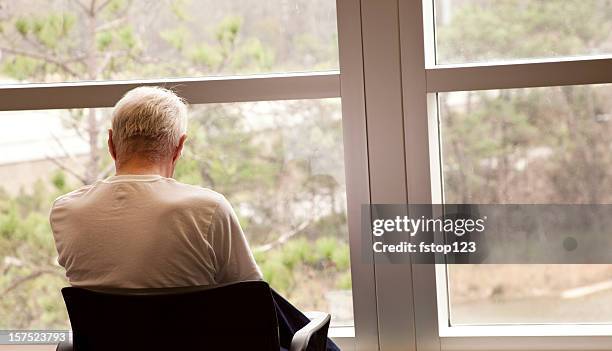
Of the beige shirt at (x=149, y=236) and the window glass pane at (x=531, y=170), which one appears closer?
the beige shirt at (x=149, y=236)

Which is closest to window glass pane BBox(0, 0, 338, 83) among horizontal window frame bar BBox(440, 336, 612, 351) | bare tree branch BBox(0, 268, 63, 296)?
bare tree branch BBox(0, 268, 63, 296)

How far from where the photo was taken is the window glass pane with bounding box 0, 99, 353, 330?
9.70ft

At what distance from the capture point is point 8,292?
318 cm

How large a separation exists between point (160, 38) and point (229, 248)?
1.22 m

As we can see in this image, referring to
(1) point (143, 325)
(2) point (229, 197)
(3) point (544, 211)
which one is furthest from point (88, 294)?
(3) point (544, 211)

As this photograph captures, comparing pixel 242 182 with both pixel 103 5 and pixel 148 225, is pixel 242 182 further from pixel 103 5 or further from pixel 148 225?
pixel 148 225

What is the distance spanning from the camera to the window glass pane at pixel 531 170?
2.78m

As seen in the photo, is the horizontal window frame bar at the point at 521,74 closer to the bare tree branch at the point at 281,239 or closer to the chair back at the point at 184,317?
the bare tree branch at the point at 281,239

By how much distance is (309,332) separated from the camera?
1.99 m

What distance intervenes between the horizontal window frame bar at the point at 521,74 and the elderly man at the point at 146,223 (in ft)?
3.35

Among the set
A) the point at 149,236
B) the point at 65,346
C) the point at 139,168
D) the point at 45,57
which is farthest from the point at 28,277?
the point at 149,236

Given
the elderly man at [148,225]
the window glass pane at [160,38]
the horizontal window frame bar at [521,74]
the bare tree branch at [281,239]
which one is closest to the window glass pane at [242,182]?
the bare tree branch at [281,239]

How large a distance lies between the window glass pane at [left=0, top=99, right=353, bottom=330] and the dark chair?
117cm

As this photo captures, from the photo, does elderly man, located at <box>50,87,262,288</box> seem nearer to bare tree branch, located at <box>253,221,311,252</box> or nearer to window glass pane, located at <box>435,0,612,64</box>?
bare tree branch, located at <box>253,221,311,252</box>
